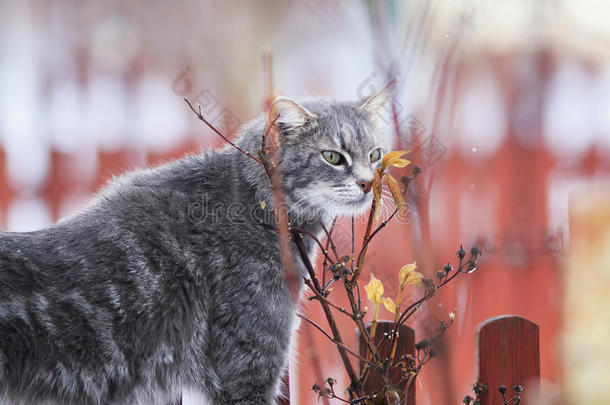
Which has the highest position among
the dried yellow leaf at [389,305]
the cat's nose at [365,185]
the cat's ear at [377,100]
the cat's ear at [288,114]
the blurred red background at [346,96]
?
the blurred red background at [346,96]

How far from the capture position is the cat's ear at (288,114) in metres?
0.82

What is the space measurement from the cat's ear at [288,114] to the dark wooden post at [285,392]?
40 cm

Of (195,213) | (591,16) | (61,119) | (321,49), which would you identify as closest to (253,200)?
(195,213)

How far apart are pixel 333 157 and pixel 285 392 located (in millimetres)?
390

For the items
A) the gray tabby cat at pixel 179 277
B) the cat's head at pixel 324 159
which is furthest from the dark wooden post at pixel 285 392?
the cat's head at pixel 324 159

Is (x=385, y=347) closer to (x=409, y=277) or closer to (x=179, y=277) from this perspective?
(x=409, y=277)

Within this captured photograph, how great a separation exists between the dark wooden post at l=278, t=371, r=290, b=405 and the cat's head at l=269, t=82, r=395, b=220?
269 millimetres

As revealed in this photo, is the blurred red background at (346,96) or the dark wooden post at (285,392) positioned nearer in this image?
the dark wooden post at (285,392)

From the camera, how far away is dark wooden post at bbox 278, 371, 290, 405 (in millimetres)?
930

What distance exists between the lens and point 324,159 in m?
0.88

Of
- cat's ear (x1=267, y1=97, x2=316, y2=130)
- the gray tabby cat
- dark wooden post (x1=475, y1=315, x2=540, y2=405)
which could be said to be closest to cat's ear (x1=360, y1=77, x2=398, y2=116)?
the gray tabby cat

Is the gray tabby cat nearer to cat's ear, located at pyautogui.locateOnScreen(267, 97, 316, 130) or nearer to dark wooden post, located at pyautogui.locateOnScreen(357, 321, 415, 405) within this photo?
cat's ear, located at pyautogui.locateOnScreen(267, 97, 316, 130)

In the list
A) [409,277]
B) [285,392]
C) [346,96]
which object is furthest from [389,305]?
[346,96]

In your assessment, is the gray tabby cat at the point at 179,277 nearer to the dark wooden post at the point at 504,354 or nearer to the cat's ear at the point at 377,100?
the cat's ear at the point at 377,100
